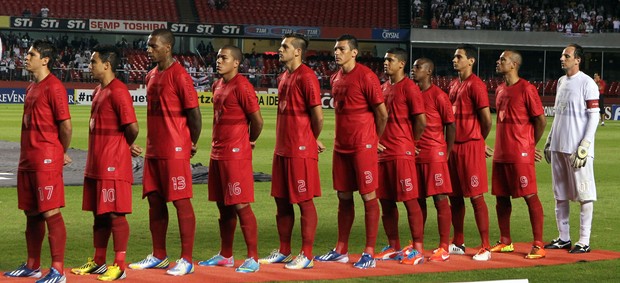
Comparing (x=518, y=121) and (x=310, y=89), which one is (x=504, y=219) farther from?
(x=310, y=89)

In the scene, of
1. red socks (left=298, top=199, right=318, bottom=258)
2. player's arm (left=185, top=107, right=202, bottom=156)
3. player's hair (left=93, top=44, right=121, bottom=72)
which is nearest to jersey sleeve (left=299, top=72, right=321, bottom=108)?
red socks (left=298, top=199, right=318, bottom=258)

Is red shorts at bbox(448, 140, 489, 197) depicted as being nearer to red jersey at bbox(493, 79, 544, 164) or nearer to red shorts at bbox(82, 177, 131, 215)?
red jersey at bbox(493, 79, 544, 164)

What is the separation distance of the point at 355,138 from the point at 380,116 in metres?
0.29

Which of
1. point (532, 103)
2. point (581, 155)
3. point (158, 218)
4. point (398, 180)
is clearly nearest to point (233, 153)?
point (158, 218)

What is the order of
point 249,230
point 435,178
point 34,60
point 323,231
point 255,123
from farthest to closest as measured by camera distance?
1. point 323,231
2. point 435,178
3. point 255,123
4. point 249,230
5. point 34,60

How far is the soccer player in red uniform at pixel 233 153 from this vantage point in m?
9.13

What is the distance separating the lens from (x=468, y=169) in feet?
34.5

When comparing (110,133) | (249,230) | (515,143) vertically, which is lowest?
(249,230)

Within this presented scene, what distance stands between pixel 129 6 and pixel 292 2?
8.76 meters

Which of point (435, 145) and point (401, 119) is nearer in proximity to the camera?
point (401, 119)

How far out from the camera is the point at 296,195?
9383 millimetres

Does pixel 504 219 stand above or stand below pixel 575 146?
below

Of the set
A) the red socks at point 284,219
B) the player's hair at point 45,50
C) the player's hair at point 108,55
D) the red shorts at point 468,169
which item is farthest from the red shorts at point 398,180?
the player's hair at point 45,50

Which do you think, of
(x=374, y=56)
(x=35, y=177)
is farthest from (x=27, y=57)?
(x=374, y=56)
